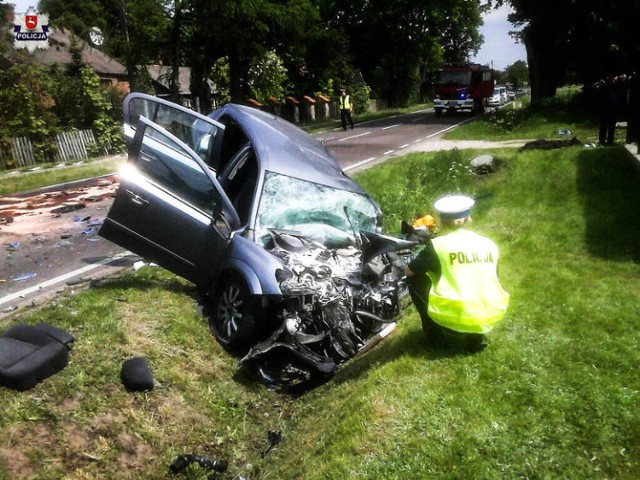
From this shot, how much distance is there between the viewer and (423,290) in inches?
180

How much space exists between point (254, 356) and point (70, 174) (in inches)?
507

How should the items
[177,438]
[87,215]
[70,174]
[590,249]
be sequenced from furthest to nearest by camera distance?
[70,174] → [87,215] → [590,249] → [177,438]

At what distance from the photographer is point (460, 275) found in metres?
4.21

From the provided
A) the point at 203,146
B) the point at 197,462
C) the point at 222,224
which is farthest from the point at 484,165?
the point at 197,462

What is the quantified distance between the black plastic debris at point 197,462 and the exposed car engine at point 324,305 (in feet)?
3.22

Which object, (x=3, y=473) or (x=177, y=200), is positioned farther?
(x=177, y=200)

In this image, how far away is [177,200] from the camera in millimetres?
5914

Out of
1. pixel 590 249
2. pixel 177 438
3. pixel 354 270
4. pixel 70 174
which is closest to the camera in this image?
pixel 177 438

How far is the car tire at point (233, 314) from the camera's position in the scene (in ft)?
17.2

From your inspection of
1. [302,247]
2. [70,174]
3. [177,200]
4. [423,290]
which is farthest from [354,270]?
[70,174]

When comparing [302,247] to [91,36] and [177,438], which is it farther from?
[91,36]

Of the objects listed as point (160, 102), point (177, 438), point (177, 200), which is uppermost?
point (160, 102)

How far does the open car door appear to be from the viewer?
5.80 metres

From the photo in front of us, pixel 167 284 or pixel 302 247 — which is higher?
pixel 302 247
